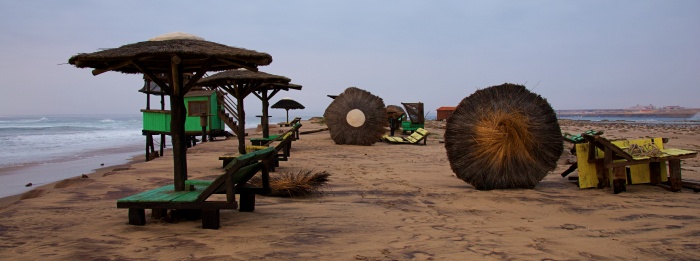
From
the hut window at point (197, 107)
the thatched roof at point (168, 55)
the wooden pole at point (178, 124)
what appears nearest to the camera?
the thatched roof at point (168, 55)

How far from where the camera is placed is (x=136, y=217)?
4.92 meters

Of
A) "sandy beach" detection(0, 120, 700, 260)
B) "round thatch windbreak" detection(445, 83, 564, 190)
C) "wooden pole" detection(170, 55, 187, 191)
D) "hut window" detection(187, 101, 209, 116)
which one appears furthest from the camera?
"hut window" detection(187, 101, 209, 116)

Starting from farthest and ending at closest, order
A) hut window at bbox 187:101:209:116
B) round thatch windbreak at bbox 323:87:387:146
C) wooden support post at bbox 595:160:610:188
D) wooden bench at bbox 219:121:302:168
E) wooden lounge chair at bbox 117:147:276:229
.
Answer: hut window at bbox 187:101:209:116 < round thatch windbreak at bbox 323:87:387:146 < wooden bench at bbox 219:121:302:168 < wooden support post at bbox 595:160:610:188 < wooden lounge chair at bbox 117:147:276:229

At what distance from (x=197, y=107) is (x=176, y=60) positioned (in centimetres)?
1689

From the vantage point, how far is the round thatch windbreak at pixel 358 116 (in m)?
17.5

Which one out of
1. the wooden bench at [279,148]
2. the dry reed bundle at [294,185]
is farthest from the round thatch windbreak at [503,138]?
the wooden bench at [279,148]

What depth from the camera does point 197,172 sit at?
9.81 m

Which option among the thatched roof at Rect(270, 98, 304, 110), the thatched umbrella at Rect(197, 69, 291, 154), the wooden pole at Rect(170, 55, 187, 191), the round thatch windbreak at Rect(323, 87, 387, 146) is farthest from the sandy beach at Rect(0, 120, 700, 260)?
the thatched roof at Rect(270, 98, 304, 110)

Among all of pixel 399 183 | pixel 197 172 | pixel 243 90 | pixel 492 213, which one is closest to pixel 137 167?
pixel 197 172

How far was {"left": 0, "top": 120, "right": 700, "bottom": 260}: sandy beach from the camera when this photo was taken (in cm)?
407

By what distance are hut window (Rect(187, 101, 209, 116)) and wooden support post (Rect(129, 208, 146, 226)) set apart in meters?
16.7

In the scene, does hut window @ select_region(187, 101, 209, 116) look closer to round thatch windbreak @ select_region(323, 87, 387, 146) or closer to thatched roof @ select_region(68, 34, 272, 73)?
round thatch windbreak @ select_region(323, 87, 387, 146)

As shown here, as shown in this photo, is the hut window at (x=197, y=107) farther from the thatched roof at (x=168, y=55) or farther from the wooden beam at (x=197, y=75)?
the wooden beam at (x=197, y=75)

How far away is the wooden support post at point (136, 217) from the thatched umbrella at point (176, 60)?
540 mm
